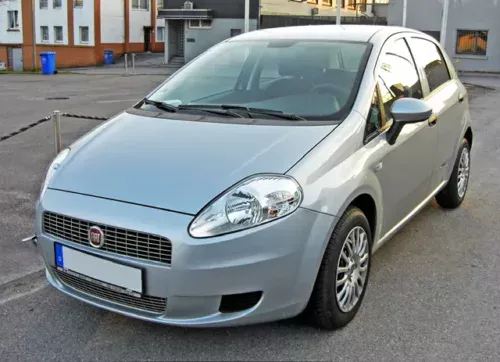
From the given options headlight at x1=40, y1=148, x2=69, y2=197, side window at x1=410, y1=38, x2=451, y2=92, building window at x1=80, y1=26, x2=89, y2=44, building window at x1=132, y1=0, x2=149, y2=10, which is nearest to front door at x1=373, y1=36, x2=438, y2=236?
side window at x1=410, y1=38, x2=451, y2=92

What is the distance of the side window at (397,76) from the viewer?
157 inches

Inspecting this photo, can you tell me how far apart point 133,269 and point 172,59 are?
1410 inches

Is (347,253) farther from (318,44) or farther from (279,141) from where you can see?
(318,44)

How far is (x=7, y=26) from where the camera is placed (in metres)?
46.1

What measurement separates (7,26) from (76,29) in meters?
6.55

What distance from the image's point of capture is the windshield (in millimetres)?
3773

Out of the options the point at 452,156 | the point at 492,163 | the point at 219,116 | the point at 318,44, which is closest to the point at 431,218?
the point at 452,156

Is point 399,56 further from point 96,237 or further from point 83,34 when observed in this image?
point 83,34

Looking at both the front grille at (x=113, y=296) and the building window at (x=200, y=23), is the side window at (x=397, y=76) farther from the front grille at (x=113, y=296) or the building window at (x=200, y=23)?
the building window at (x=200, y=23)

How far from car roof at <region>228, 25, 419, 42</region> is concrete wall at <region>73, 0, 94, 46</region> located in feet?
132

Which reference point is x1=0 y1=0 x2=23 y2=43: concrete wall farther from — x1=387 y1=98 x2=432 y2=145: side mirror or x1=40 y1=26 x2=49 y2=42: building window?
x1=387 y1=98 x2=432 y2=145: side mirror

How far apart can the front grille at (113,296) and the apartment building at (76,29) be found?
40.1 metres

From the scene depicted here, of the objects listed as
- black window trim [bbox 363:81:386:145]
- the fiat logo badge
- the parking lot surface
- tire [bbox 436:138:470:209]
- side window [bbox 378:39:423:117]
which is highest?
side window [bbox 378:39:423:117]

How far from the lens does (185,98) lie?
4.11 m
